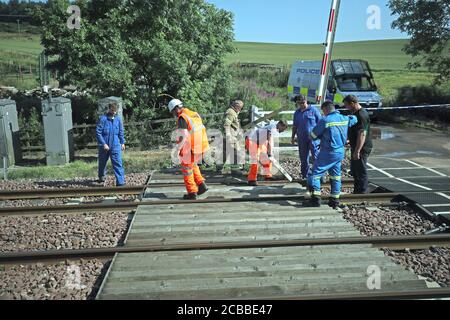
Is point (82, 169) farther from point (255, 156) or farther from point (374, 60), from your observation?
point (374, 60)

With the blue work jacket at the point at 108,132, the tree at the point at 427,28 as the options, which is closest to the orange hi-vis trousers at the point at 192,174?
the blue work jacket at the point at 108,132

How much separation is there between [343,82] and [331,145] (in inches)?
626

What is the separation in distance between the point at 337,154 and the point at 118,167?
4628 millimetres

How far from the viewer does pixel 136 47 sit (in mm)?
15633

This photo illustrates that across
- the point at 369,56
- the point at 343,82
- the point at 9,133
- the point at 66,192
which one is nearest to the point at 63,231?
the point at 66,192

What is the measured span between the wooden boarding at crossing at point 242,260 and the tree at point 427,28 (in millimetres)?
17460

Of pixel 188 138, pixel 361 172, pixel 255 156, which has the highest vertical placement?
pixel 188 138

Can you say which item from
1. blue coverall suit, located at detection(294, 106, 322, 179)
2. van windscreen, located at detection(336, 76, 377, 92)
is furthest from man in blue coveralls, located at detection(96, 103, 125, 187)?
van windscreen, located at detection(336, 76, 377, 92)

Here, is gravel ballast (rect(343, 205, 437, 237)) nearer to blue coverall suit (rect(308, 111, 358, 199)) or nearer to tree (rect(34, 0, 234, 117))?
blue coverall suit (rect(308, 111, 358, 199))

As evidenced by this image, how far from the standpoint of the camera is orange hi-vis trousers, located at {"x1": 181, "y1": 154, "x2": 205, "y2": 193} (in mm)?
7656

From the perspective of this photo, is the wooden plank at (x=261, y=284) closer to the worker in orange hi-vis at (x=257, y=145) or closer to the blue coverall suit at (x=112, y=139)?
the worker in orange hi-vis at (x=257, y=145)

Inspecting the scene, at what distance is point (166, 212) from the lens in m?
7.49

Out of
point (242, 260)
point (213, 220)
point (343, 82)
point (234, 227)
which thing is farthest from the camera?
point (343, 82)
